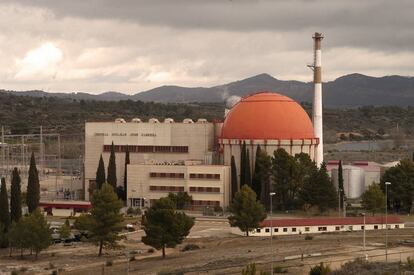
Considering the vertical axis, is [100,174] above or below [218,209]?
above

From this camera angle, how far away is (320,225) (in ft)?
262

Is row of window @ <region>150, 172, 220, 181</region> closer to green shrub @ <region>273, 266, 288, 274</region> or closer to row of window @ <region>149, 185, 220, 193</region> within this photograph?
row of window @ <region>149, 185, 220, 193</region>

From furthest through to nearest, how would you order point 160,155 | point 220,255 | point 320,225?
point 160,155 < point 320,225 < point 220,255

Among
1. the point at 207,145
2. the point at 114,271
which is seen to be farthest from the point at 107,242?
the point at 207,145

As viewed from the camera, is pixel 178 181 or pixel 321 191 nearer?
pixel 321 191

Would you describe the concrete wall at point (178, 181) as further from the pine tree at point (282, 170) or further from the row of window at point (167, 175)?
the pine tree at point (282, 170)

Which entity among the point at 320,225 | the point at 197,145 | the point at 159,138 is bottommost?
the point at 320,225

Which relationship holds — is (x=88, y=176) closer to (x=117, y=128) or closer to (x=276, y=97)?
(x=117, y=128)

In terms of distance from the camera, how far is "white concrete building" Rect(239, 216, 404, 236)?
3098 inches

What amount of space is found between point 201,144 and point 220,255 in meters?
39.7

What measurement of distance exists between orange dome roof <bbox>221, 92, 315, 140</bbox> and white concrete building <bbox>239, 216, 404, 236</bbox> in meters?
21.2

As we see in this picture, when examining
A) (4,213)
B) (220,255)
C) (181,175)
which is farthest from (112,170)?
(220,255)

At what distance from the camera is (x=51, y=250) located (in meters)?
72.9

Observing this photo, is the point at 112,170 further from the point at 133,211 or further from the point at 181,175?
the point at 181,175
